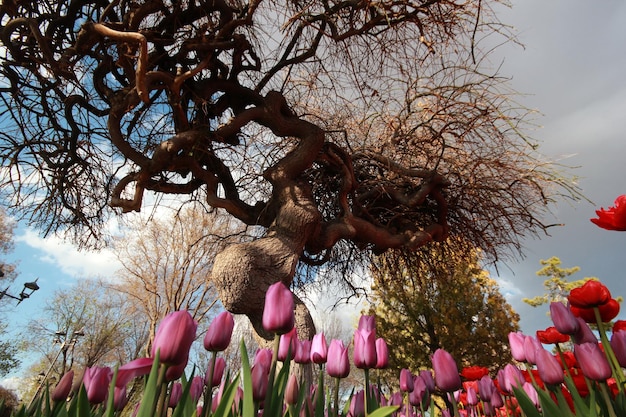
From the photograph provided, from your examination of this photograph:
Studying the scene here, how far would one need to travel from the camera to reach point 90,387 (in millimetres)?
1188

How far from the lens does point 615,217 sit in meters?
1.61

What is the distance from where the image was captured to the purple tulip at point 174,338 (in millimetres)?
863

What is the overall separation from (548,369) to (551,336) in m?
0.72

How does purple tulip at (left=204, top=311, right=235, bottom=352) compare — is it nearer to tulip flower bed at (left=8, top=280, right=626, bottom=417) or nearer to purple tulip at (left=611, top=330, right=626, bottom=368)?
tulip flower bed at (left=8, top=280, right=626, bottom=417)

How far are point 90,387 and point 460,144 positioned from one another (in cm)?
507

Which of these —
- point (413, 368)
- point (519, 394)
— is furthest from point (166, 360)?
point (413, 368)

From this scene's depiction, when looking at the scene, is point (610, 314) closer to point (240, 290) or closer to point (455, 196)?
point (240, 290)

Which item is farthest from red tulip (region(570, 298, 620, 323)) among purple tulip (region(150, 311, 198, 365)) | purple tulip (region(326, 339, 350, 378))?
purple tulip (region(150, 311, 198, 365))

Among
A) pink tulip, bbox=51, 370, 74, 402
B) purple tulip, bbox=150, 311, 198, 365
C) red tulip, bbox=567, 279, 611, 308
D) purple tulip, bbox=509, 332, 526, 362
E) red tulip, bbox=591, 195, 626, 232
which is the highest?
red tulip, bbox=591, 195, 626, 232

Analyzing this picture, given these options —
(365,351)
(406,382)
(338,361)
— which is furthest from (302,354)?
Result: (406,382)

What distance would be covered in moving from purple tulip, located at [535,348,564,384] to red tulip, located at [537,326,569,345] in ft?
2.04

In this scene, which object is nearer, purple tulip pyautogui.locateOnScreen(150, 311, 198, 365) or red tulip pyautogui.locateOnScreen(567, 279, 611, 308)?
purple tulip pyautogui.locateOnScreen(150, 311, 198, 365)

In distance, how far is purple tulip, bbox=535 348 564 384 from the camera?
135 centimetres

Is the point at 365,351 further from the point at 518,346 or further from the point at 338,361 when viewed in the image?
the point at 518,346
